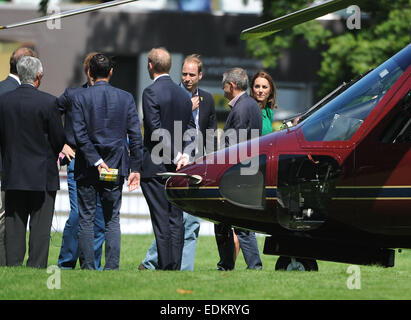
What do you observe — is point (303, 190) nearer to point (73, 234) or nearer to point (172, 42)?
point (73, 234)

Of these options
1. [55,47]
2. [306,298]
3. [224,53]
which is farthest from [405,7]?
[306,298]

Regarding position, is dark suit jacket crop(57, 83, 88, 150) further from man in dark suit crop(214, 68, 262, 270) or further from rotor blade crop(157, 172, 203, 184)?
man in dark suit crop(214, 68, 262, 270)

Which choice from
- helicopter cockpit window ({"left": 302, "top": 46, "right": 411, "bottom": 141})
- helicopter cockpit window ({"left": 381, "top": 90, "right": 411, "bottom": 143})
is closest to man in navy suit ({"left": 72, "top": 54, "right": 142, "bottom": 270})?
helicopter cockpit window ({"left": 302, "top": 46, "right": 411, "bottom": 141})

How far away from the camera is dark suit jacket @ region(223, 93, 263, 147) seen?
9.20 m

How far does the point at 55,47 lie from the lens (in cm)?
3183

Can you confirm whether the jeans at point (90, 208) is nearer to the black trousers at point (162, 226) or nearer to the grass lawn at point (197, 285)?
the black trousers at point (162, 226)

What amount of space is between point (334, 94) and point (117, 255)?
2.43m

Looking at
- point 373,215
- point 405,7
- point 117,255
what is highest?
point 405,7

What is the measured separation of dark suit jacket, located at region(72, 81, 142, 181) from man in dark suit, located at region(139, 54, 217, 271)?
1.23 m

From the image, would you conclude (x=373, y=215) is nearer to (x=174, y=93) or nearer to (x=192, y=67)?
(x=174, y=93)

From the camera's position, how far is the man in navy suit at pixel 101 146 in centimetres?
837

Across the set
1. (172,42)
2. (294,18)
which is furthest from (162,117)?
(172,42)

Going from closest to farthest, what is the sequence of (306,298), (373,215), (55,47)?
(306,298) < (373,215) < (55,47)

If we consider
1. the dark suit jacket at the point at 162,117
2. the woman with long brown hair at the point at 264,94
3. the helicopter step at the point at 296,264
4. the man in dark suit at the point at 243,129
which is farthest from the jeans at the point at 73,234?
the woman with long brown hair at the point at 264,94
